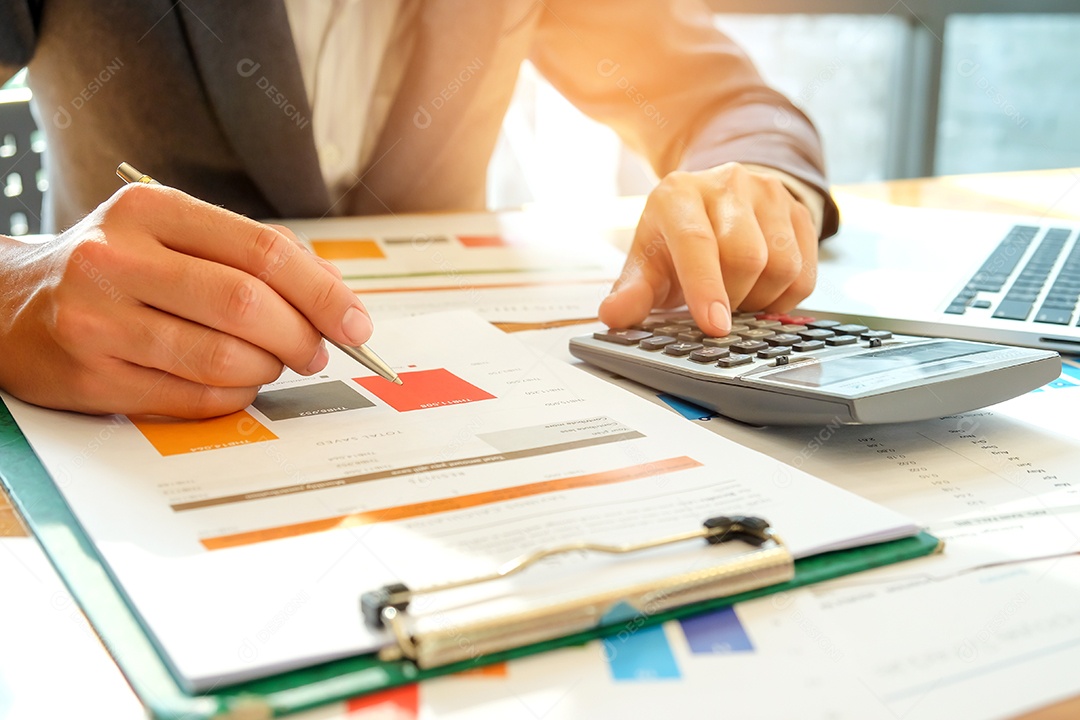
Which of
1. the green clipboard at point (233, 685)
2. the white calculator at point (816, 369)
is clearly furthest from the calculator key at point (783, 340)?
the green clipboard at point (233, 685)

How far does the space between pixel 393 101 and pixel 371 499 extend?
844 mm

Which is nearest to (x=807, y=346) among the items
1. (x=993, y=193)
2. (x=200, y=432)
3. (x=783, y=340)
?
(x=783, y=340)

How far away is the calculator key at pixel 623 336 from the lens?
596 millimetres

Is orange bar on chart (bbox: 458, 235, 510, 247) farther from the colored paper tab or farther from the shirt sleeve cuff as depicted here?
the colored paper tab

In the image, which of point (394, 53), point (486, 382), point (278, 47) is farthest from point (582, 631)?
point (394, 53)

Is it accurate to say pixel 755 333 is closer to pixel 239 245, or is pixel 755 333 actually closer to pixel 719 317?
pixel 719 317

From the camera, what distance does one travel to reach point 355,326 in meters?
0.50

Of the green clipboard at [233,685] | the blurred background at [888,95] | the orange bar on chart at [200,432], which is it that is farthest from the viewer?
the blurred background at [888,95]

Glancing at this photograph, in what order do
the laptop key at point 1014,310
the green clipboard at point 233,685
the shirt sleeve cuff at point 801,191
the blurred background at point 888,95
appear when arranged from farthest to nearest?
the blurred background at point 888,95 < the shirt sleeve cuff at point 801,191 < the laptop key at point 1014,310 < the green clipboard at point 233,685

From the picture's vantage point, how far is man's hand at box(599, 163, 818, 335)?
0.61 metres

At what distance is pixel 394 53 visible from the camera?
1125 mm

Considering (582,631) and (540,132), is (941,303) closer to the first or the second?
(582,631)

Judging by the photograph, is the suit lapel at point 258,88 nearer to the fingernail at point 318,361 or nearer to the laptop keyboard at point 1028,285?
the fingernail at point 318,361

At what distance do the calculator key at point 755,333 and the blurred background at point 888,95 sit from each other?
74.8 inches
